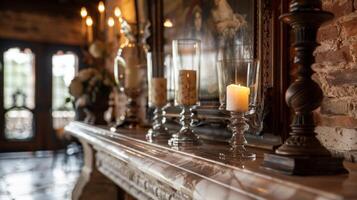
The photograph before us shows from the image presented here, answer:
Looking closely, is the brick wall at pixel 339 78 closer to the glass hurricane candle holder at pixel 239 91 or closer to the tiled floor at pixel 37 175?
the glass hurricane candle holder at pixel 239 91

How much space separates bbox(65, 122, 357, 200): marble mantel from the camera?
83 cm

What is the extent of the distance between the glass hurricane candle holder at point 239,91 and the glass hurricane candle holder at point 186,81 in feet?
0.94

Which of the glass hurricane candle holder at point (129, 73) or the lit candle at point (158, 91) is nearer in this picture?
the lit candle at point (158, 91)

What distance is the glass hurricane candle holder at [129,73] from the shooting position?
2586mm

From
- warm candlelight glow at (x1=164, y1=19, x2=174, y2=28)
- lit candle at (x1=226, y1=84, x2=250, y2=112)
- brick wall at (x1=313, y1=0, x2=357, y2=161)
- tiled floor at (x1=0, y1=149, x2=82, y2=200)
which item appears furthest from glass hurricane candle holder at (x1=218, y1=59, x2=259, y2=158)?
tiled floor at (x1=0, y1=149, x2=82, y2=200)

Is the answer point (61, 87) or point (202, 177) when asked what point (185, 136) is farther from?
point (61, 87)

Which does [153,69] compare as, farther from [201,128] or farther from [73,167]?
[73,167]

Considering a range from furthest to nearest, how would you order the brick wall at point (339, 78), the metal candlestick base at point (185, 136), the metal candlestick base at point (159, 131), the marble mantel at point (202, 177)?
1. the metal candlestick base at point (159, 131)
2. the metal candlestick base at point (185, 136)
3. the brick wall at point (339, 78)
4. the marble mantel at point (202, 177)

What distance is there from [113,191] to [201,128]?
1.33 meters

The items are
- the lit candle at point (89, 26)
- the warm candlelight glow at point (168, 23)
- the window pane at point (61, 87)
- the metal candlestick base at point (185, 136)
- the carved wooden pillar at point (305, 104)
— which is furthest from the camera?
the window pane at point (61, 87)

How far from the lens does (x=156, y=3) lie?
107 inches

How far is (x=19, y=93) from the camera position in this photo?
7125 mm

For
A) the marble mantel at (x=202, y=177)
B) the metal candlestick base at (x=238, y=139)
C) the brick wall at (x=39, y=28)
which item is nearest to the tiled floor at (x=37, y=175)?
the marble mantel at (x=202, y=177)

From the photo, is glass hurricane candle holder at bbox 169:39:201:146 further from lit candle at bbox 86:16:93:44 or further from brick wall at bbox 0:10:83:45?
brick wall at bbox 0:10:83:45
